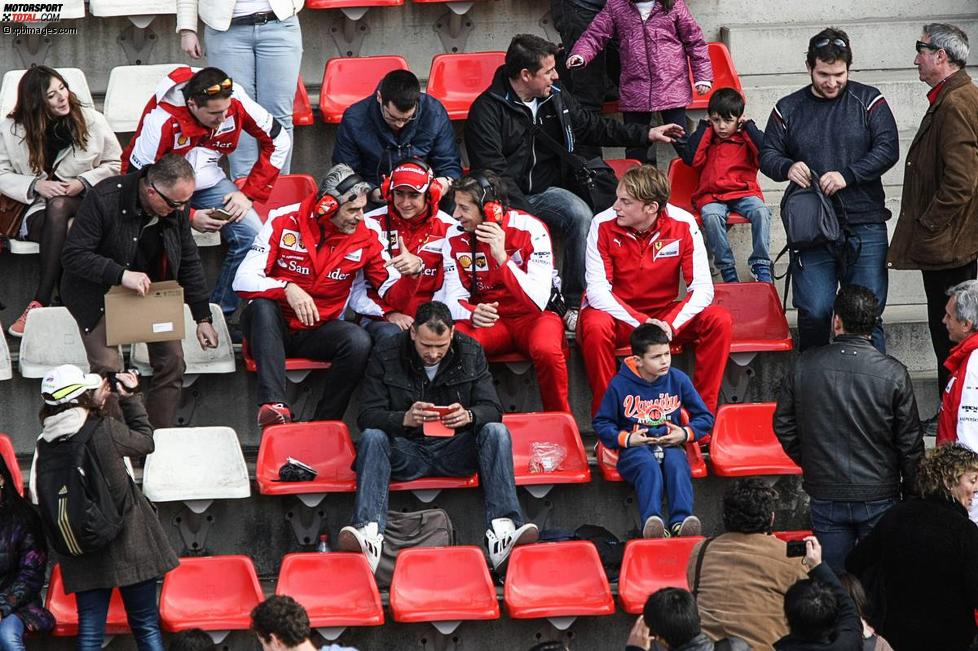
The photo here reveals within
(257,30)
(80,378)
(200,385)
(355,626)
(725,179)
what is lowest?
(355,626)

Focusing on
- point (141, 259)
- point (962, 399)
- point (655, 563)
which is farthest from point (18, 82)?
point (962, 399)

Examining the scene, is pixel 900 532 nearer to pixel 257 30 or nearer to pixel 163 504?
pixel 163 504

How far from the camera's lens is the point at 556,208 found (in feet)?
25.8

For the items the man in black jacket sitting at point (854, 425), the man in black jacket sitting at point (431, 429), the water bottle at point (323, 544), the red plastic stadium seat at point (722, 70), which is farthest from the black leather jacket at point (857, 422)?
the red plastic stadium seat at point (722, 70)

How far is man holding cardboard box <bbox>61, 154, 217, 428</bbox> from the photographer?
22.1 ft

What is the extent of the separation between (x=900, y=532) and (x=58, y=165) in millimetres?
4439

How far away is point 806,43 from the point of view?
9078 millimetres

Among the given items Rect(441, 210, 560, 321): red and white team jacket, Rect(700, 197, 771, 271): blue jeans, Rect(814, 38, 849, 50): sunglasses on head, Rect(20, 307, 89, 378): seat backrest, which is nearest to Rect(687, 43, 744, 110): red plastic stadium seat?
Rect(700, 197, 771, 271): blue jeans

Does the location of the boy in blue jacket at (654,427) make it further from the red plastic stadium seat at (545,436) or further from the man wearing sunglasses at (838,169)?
the man wearing sunglasses at (838,169)

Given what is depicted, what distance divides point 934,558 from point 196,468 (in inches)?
121

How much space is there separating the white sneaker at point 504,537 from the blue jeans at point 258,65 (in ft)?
8.53

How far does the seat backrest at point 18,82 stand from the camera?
832 centimetres

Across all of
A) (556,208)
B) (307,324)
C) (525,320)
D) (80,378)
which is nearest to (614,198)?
(556,208)

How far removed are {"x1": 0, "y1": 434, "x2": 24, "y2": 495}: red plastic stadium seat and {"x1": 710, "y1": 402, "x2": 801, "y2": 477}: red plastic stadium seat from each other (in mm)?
2911
